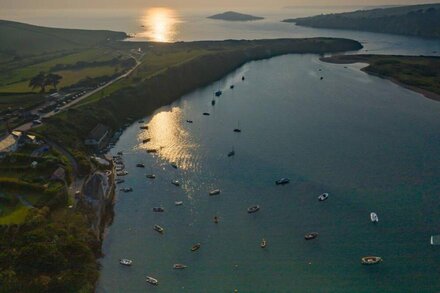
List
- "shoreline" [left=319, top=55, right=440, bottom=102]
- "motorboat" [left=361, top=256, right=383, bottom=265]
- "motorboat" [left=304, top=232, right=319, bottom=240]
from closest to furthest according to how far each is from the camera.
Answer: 1. "motorboat" [left=361, top=256, right=383, bottom=265]
2. "motorboat" [left=304, top=232, right=319, bottom=240]
3. "shoreline" [left=319, top=55, right=440, bottom=102]

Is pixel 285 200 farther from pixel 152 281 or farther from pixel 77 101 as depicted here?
pixel 77 101

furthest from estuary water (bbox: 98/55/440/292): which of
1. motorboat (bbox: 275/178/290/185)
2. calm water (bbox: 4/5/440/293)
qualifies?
motorboat (bbox: 275/178/290/185)

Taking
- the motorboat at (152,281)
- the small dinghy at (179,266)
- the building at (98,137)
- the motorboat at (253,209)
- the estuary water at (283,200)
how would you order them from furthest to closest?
the building at (98,137) → the motorboat at (253,209) → the small dinghy at (179,266) → the estuary water at (283,200) → the motorboat at (152,281)

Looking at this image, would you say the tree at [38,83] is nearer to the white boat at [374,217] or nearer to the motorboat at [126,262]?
the motorboat at [126,262]

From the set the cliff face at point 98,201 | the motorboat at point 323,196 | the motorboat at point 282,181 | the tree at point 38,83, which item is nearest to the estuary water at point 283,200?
the motorboat at point 323,196

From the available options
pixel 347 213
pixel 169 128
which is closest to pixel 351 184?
pixel 347 213

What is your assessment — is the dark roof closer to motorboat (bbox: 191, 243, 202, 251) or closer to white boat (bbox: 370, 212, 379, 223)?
motorboat (bbox: 191, 243, 202, 251)
